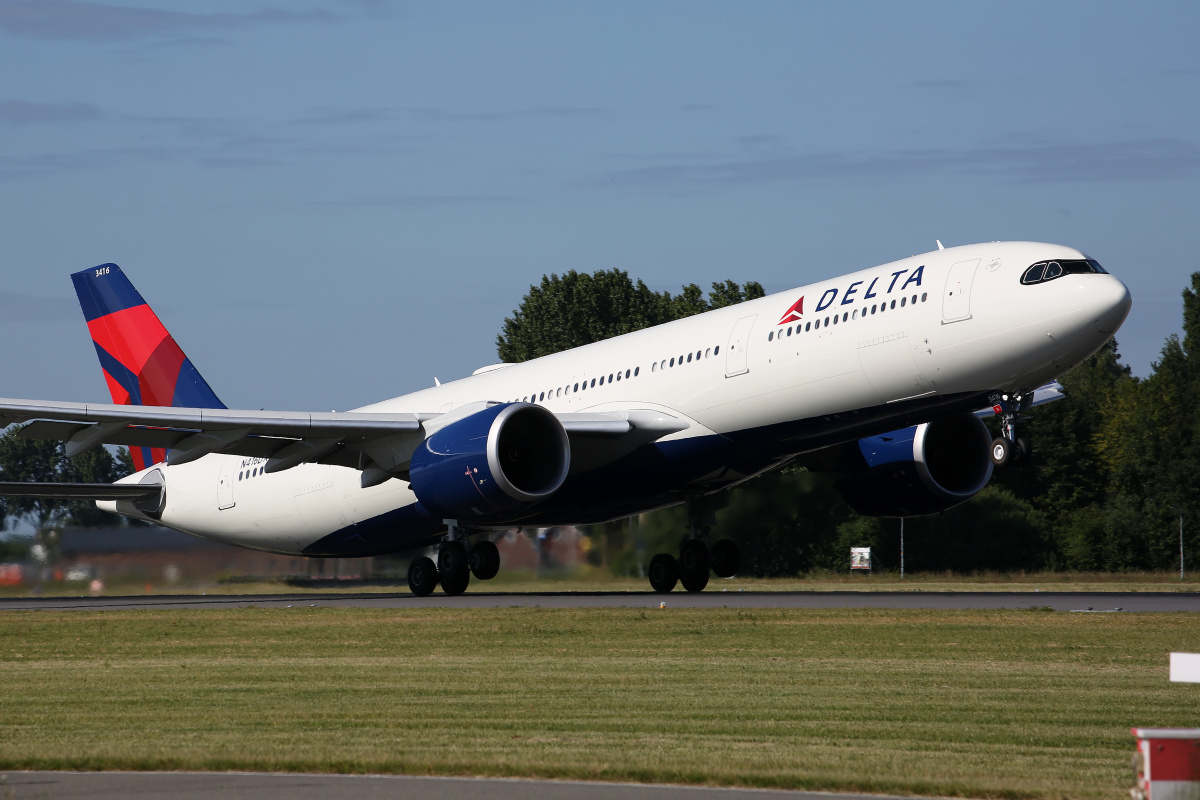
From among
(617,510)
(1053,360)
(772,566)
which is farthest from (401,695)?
(772,566)

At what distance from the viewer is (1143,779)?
23.2ft

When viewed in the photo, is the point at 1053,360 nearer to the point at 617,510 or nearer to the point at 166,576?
the point at 617,510

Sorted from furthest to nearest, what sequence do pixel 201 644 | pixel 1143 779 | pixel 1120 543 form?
pixel 1120 543 < pixel 201 644 < pixel 1143 779

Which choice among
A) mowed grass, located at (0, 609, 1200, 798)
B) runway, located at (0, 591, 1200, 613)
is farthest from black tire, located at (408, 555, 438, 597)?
mowed grass, located at (0, 609, 1200, 798)

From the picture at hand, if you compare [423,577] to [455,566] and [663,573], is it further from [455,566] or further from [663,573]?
[663,573]

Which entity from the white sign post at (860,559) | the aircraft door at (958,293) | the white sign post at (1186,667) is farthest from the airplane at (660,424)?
the white sign post at (860,559)

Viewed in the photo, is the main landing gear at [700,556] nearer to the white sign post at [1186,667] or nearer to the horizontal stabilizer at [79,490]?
the horizontal stabilizer at [79,490]

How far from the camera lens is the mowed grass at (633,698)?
9.41m

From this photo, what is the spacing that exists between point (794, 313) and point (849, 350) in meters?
1.64

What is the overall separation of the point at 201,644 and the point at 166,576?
16155mm

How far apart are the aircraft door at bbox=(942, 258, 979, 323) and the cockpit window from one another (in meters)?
0.88

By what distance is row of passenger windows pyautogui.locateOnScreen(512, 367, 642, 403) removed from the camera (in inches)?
1131

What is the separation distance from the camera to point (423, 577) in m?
31.4

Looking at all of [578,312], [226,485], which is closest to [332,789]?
[226,485]
